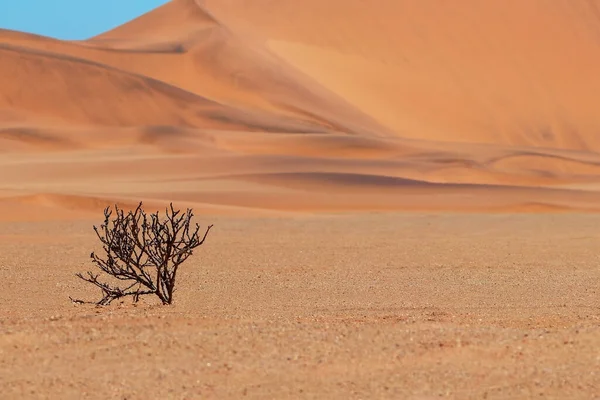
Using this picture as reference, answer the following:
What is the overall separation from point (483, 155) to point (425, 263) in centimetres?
2840

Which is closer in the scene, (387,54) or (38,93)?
(38,93)

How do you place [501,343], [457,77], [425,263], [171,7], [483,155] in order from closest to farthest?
[501,343], [425,263], [483,155], [457,77], [171,7]

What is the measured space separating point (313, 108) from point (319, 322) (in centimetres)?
4618

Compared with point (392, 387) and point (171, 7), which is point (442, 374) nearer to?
point (392, 387)

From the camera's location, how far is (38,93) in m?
50.6

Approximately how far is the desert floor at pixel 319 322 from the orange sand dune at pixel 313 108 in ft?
29.6

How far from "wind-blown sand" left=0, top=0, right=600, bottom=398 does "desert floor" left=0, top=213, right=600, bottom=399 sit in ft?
0.09

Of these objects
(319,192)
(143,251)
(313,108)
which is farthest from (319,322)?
(313,108)

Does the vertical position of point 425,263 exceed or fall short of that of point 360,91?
it falls short

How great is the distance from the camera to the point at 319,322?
8953 mm

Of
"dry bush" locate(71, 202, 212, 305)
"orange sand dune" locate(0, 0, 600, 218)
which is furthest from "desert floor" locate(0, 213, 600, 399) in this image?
"orange sand dune" locate(0, 0, 600, 218)

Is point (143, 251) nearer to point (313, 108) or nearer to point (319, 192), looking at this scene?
point (319, 192)

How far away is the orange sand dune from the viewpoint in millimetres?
32594

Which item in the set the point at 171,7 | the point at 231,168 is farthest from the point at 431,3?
the point at 231,168
